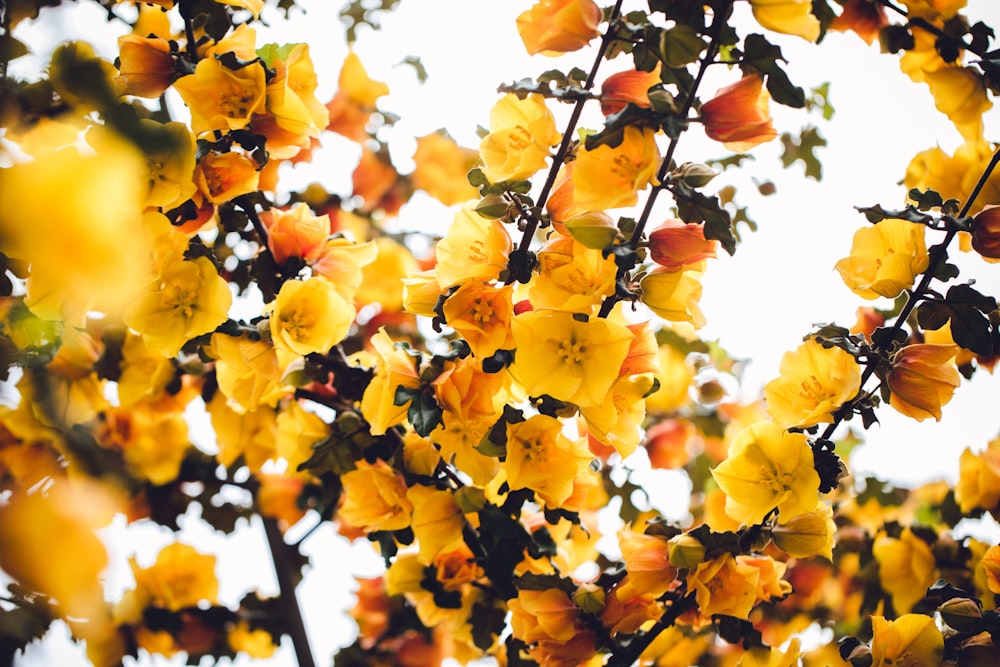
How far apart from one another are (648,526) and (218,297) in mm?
528

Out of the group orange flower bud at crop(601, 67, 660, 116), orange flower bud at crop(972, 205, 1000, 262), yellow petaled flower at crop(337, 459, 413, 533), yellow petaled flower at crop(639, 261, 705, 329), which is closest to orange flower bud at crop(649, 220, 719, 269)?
yellow petaled flower at crop(639, 261, 705, 329)

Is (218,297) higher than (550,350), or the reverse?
(218,297)

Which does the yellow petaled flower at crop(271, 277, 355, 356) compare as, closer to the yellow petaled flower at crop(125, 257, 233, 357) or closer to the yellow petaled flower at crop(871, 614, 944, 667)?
the yellow petaled flower at crop(125, 257, 233, 357)

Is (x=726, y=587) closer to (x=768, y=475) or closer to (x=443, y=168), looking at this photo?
(x=768, y=475)

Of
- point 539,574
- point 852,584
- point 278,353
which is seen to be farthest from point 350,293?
point 852,584

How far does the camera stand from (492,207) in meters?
0.72

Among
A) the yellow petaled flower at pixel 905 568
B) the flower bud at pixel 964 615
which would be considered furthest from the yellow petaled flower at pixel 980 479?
the flower bud at pixel 964 615

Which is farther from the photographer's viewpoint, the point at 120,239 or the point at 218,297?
the point at 218,297

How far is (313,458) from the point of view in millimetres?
888

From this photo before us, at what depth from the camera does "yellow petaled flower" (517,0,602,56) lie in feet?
2.27

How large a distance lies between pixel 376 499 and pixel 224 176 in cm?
40

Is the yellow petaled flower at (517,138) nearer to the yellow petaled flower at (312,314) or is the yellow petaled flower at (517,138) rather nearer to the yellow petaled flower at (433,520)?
the yellow petaled flower at (312,314)

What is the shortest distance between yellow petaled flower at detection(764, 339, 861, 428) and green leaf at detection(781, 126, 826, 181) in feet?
1.49

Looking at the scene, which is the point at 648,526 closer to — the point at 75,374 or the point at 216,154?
the point at 216,154
